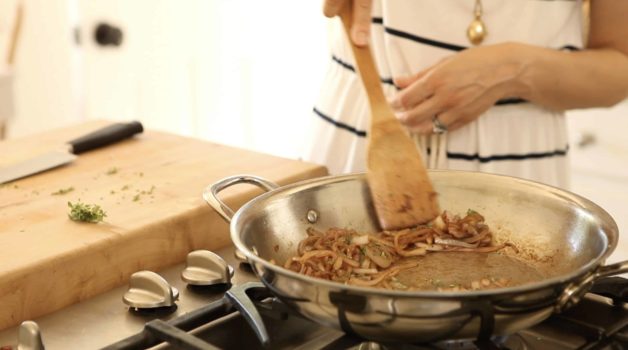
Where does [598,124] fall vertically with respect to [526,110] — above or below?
below

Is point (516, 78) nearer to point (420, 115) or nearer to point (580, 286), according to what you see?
point (420, 115)

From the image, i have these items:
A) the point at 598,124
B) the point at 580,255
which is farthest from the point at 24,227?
the point at 598,124

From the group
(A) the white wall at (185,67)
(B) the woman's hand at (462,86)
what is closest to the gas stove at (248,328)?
(B) the woman's hand at (462,86)

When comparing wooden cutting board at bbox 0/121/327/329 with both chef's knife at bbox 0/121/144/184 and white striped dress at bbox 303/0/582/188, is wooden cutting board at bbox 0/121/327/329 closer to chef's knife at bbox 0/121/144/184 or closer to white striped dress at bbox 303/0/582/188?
chef's knife at bbox 0/121/144/184

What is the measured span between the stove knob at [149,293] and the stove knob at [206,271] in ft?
0.08

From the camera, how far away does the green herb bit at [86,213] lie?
868mm

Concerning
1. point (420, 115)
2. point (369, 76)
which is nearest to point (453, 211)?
point (369, 76)

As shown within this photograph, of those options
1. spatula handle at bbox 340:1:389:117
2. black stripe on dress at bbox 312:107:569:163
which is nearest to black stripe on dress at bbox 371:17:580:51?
black stripe on dress at bbox 312:107:569:163

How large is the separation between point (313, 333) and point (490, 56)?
0.50 m

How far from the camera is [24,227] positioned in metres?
0.87

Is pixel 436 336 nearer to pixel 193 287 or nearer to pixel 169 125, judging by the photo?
pixel 193 287

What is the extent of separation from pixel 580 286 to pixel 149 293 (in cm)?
36

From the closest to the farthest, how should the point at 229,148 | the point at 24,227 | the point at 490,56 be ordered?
the point at 24,227 < the point at 490,56 < the point at 229,148

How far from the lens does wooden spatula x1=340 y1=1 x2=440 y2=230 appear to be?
2.56 feet
